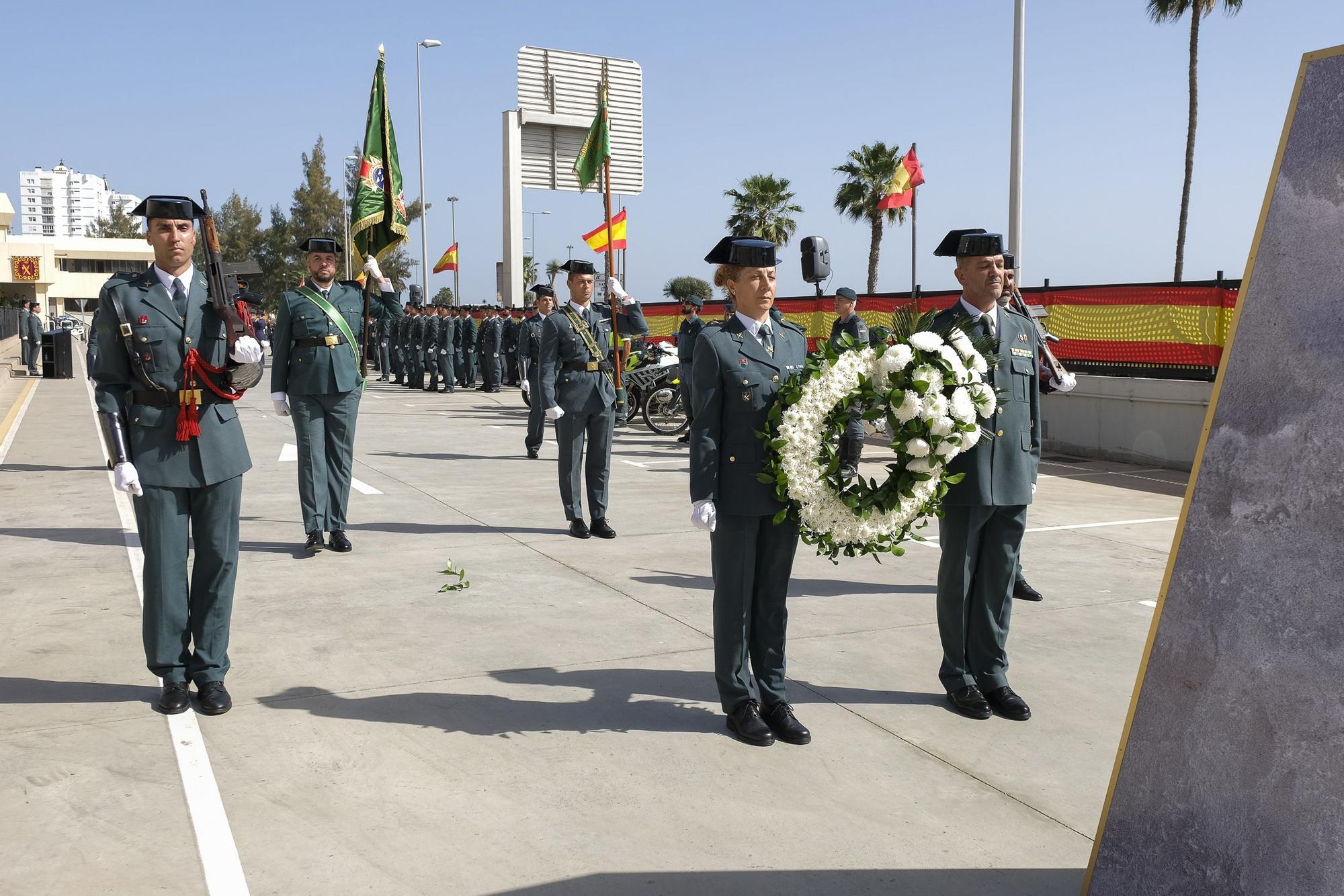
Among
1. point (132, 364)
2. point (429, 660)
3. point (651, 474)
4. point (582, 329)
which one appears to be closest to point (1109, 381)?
point (651, 474)

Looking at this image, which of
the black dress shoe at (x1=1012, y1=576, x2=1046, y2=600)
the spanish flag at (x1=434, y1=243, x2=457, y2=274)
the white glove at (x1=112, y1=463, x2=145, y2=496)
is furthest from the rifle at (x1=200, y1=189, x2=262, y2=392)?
the spanish flag at (x1=434, y1=243, x2=457, y2=274)

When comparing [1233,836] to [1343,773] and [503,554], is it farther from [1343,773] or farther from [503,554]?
[503,554]

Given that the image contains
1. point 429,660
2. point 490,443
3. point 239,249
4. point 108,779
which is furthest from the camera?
point 239,249

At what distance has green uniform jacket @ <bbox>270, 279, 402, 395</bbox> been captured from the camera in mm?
8109

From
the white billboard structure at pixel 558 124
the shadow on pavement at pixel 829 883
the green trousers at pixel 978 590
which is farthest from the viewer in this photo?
the white billboard structure at pixel 558 124

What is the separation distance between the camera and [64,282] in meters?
103

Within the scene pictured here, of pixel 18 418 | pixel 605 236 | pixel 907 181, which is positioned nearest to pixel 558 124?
pixel 605 236

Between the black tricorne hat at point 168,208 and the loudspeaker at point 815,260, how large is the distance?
2658 millimetres

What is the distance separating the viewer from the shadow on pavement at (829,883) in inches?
132

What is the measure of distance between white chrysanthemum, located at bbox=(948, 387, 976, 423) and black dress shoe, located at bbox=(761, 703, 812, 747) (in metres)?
1.33

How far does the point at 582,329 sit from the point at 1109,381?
24.5 feet

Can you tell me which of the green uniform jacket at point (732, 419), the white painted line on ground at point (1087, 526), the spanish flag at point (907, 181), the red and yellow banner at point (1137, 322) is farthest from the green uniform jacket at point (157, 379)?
the spanish flag at point (907, 181)

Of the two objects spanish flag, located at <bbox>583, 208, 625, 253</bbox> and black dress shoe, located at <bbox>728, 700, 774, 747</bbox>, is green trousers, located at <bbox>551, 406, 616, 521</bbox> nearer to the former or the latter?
black dress shoe, located at <bbox>728, 700, 774, 747</bbox>

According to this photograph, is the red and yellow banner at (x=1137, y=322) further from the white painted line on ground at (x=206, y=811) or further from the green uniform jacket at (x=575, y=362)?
the white painted line on ground at (x=206, y=811)
